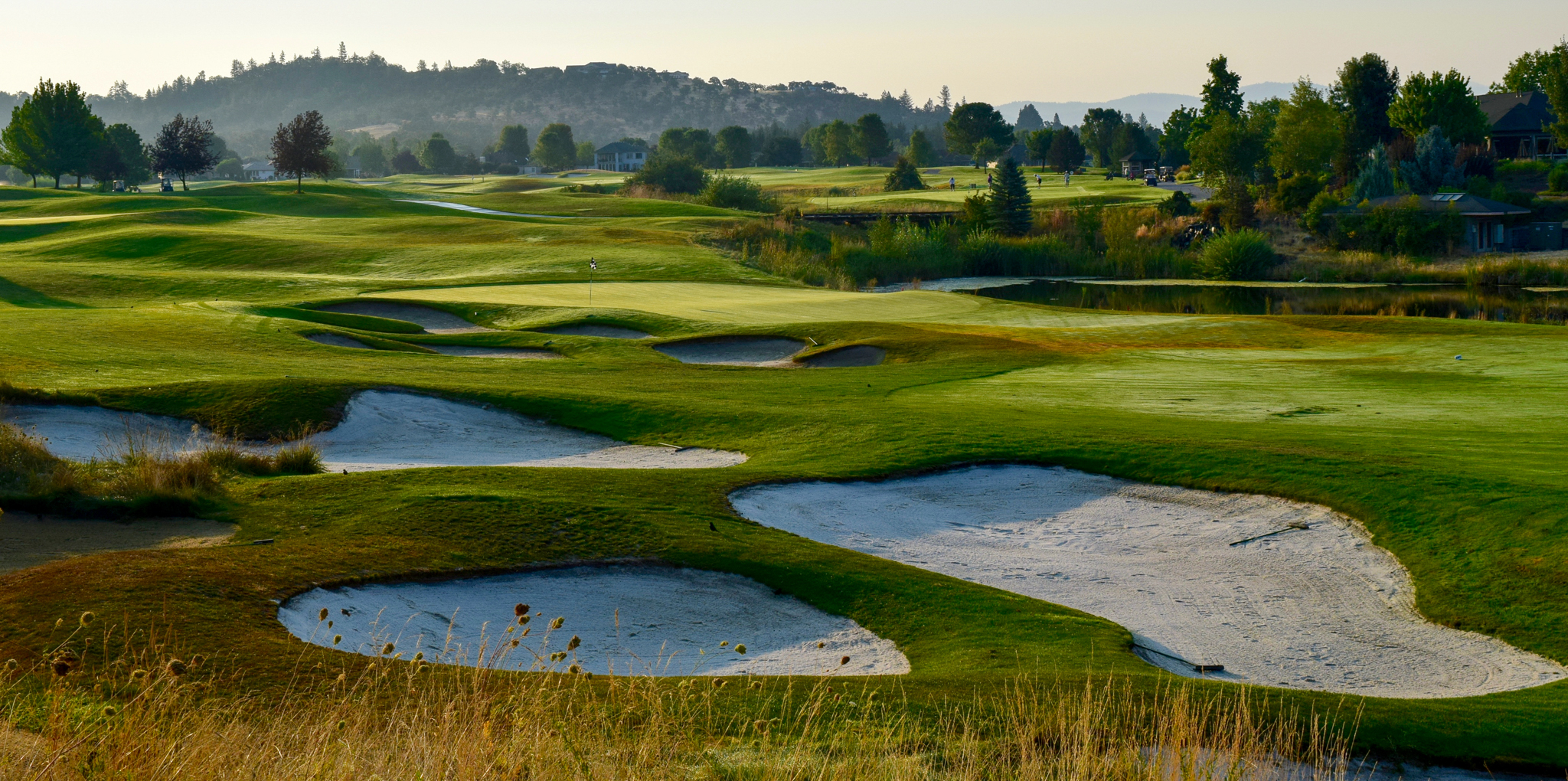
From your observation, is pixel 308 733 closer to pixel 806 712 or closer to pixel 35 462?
pixel 806 712

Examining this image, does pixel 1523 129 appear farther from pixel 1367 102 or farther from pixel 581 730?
pixel 581 730

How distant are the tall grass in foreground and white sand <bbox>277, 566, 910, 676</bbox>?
38.8 inches

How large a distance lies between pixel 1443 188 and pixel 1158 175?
180 ft

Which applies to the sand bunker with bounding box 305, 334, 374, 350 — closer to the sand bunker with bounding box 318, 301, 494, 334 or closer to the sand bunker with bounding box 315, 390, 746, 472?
the sand bunker with bounding box 318, 301, 494, 334

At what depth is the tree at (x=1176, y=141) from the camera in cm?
14575

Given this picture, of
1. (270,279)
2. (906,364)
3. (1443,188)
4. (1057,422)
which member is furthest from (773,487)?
(1443,188)

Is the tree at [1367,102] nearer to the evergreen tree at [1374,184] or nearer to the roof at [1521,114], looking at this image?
the roof at [1521,114]

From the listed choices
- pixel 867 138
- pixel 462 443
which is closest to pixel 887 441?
pixel 462 443

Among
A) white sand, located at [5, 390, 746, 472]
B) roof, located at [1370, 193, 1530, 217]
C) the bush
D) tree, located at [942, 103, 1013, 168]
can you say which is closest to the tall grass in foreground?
white sand, located at [5, 390, 746, 472]

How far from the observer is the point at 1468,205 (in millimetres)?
74000

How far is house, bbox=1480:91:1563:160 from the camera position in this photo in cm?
10044

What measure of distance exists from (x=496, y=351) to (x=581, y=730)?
2532cm

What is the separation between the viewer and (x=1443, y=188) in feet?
276

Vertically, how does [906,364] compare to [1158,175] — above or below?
below
